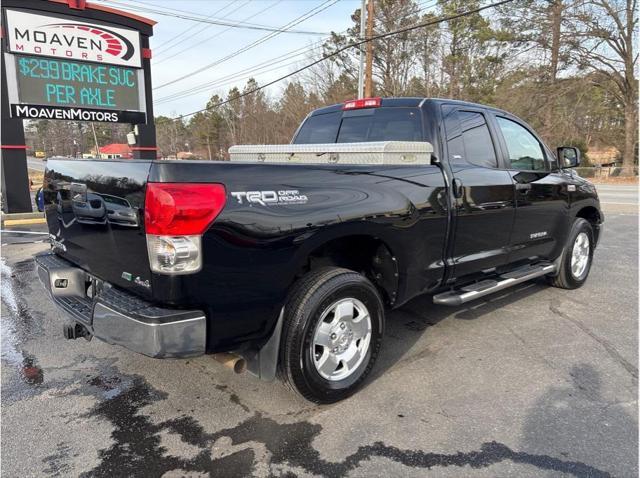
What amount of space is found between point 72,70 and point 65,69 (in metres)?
0.16

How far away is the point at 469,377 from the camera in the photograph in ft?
11.2

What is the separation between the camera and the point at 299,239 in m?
2.66

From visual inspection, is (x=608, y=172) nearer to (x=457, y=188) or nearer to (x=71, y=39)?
(x=71, y=39)

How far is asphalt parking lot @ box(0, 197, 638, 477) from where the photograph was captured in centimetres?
247

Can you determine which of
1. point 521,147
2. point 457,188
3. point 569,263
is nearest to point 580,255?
point 569,263

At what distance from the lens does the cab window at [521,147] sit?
460 centimetres

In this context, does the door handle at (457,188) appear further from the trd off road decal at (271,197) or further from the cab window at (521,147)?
the trd off road decal at (271,197)

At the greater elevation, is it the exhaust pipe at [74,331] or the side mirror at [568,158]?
the side mirror at [568,158]

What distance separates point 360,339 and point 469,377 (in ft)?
3.00

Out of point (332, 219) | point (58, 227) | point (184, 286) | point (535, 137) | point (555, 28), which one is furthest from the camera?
point (555, 28)

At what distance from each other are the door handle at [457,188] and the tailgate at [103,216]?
7.79 ft

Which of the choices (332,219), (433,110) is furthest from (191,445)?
(433,110)

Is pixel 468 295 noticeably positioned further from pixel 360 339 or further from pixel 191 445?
pixel 191 445

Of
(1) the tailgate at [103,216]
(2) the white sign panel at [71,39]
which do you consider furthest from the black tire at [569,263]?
(2) the white sign panel at [71,39]
